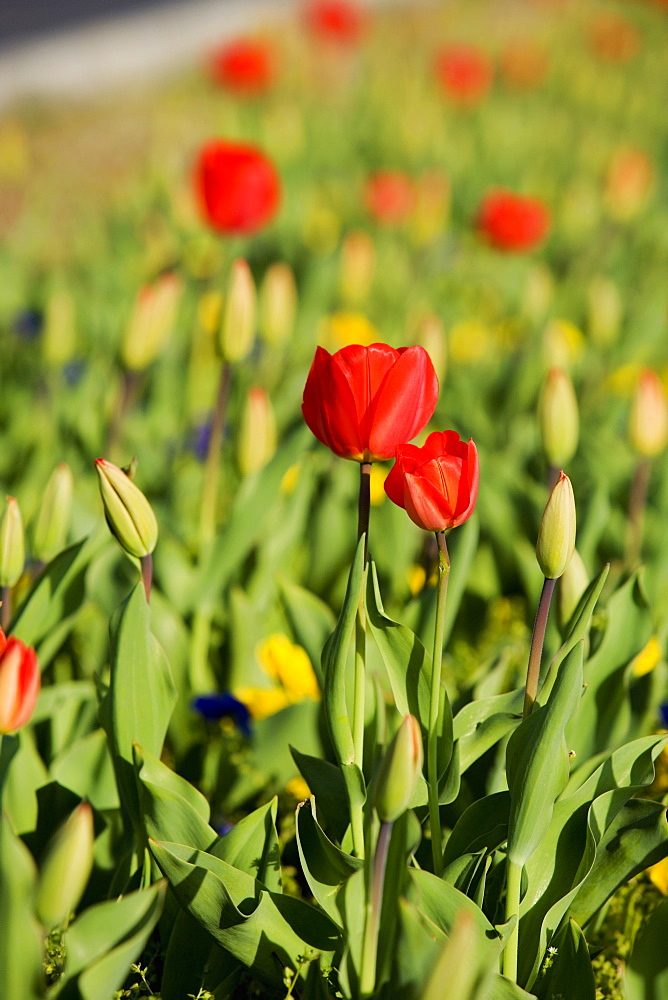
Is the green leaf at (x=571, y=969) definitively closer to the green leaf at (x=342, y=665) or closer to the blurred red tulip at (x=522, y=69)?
the green leaf at (x=342, y=665)

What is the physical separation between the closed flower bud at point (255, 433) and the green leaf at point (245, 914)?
771mm

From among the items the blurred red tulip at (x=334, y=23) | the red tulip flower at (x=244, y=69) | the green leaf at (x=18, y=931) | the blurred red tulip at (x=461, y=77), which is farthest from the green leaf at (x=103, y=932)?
the blurred red tulip at (x=334, y=23)

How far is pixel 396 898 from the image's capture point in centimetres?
85

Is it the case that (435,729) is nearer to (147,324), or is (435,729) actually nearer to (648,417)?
(648,417)

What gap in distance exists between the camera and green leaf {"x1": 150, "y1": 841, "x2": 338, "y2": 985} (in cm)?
91

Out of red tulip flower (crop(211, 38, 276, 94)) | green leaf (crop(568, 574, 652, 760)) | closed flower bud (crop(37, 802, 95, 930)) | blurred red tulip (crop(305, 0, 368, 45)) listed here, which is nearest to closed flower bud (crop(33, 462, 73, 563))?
closed flower bud (crop(37, 802, 95, 930))

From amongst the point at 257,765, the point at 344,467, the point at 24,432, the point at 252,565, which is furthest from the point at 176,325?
the point at 257,765

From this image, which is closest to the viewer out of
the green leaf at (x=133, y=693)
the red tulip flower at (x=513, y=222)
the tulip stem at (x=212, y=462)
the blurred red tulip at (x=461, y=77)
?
the green leaf at (x=133, y=693)

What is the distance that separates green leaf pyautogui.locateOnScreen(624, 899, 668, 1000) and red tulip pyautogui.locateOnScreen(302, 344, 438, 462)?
1.65ft

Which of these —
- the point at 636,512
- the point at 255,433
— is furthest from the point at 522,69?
the point at 255,433

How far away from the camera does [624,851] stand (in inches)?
39.2

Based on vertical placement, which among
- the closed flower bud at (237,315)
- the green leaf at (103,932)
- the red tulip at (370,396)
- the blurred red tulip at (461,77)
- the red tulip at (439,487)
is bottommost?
the green leaf at (103,932)

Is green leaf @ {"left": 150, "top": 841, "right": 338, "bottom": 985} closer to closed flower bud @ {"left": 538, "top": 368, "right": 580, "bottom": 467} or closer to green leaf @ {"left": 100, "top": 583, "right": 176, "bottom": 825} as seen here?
green leaf @ {"left": 100, "top": 583, "right": 176, "bottom": 825}

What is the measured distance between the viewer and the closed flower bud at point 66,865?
70 cm
